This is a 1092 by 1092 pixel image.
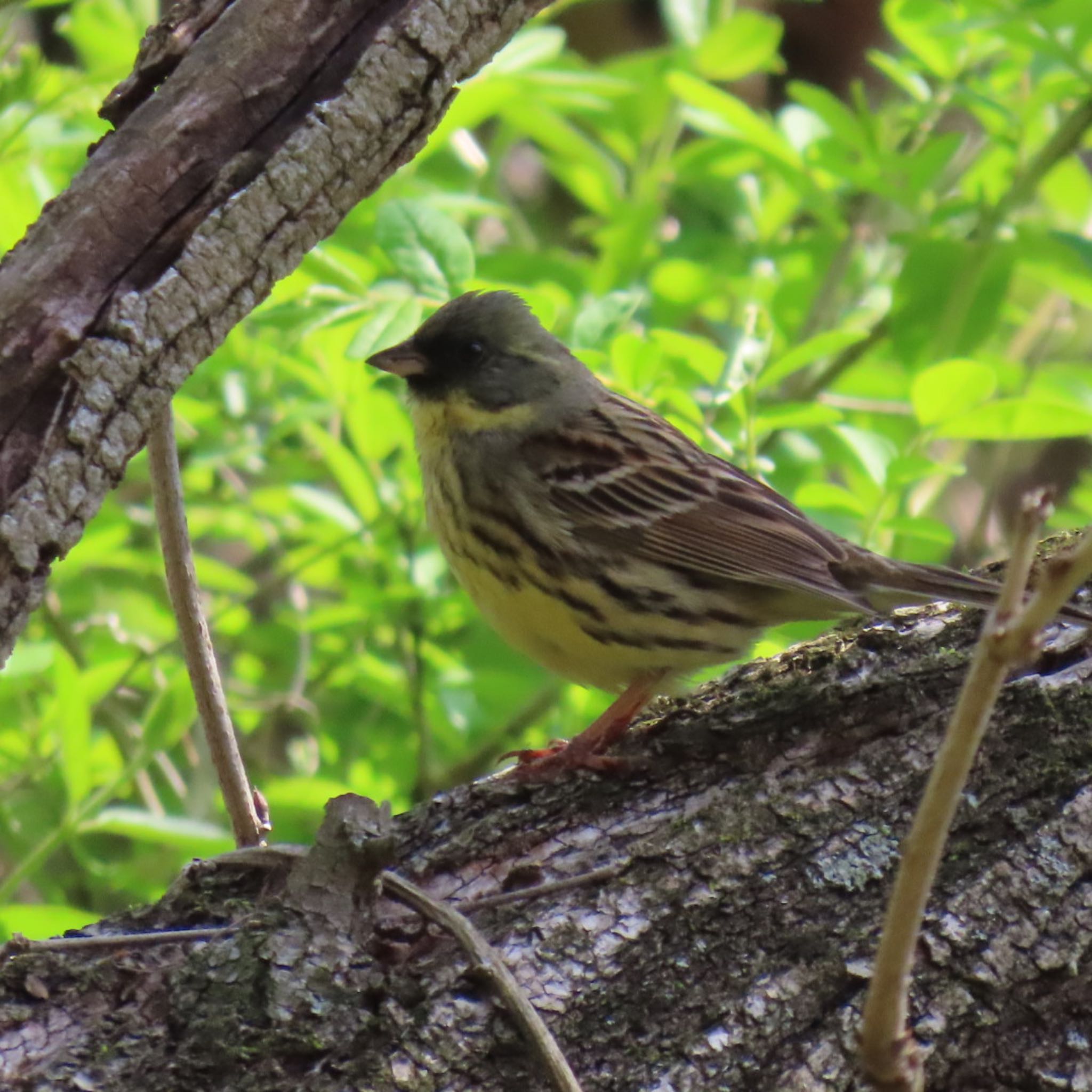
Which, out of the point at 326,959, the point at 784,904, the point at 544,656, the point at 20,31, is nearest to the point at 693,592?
the point at 544,656

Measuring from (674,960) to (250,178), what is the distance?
1249 mm

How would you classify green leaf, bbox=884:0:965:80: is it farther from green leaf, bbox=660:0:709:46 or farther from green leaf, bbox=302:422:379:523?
green leaf, bbox=302:422:379:523

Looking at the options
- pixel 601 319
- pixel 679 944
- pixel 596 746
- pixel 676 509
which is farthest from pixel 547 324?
pixel 679 944

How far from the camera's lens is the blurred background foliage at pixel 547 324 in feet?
11.9

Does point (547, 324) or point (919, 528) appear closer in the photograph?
point (919, 528)

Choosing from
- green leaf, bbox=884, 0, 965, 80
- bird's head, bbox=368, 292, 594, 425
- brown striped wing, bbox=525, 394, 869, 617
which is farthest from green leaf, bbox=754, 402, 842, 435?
green leaf, bbox=884, 0, 965, 80

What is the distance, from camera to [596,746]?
9.16 ft

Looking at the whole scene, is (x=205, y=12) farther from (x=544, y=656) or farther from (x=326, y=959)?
(x=544, y=656)

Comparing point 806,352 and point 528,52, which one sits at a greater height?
point 528,52

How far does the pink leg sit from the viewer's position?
263 centimetres

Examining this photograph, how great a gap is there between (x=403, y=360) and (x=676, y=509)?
77 centimetres

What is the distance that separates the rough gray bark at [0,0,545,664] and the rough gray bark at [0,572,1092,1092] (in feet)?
1.78

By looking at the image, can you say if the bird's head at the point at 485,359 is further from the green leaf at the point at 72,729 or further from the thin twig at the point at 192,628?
the thin twig at the point at 192,628

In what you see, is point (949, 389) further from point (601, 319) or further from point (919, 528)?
point (601, 319)
